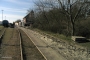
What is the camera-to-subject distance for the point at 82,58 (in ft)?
38.6

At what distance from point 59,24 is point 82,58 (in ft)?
92.5

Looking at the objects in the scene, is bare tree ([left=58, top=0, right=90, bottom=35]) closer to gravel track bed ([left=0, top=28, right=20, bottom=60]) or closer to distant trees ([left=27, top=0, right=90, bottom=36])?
distant trees ([left=27, top=0, right=90, bottom=36])

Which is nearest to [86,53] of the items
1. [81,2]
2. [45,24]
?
[81,2]

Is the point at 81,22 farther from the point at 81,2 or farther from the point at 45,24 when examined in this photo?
the point at 45,24

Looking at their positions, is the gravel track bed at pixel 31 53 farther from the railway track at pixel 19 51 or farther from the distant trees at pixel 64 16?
the distant trees at pixel 64 16

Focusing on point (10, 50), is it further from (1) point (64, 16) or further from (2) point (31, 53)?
(1) point (64, 16)

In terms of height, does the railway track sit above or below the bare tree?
below

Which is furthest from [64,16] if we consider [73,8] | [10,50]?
[10,50]

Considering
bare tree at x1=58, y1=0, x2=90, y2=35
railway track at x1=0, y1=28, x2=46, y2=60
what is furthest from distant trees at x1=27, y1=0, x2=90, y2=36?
railway track at x1=0, y1=28, x2=46, y2=60

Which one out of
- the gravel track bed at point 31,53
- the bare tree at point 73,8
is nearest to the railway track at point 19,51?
the gravel track bed at point 31,53

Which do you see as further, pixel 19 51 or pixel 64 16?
pixel 64 16

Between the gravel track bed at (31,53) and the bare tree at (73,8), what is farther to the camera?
the bare tree at (73,8)

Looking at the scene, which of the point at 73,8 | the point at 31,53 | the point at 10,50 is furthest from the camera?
the point at 73,8

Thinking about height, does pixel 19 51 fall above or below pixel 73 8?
below
